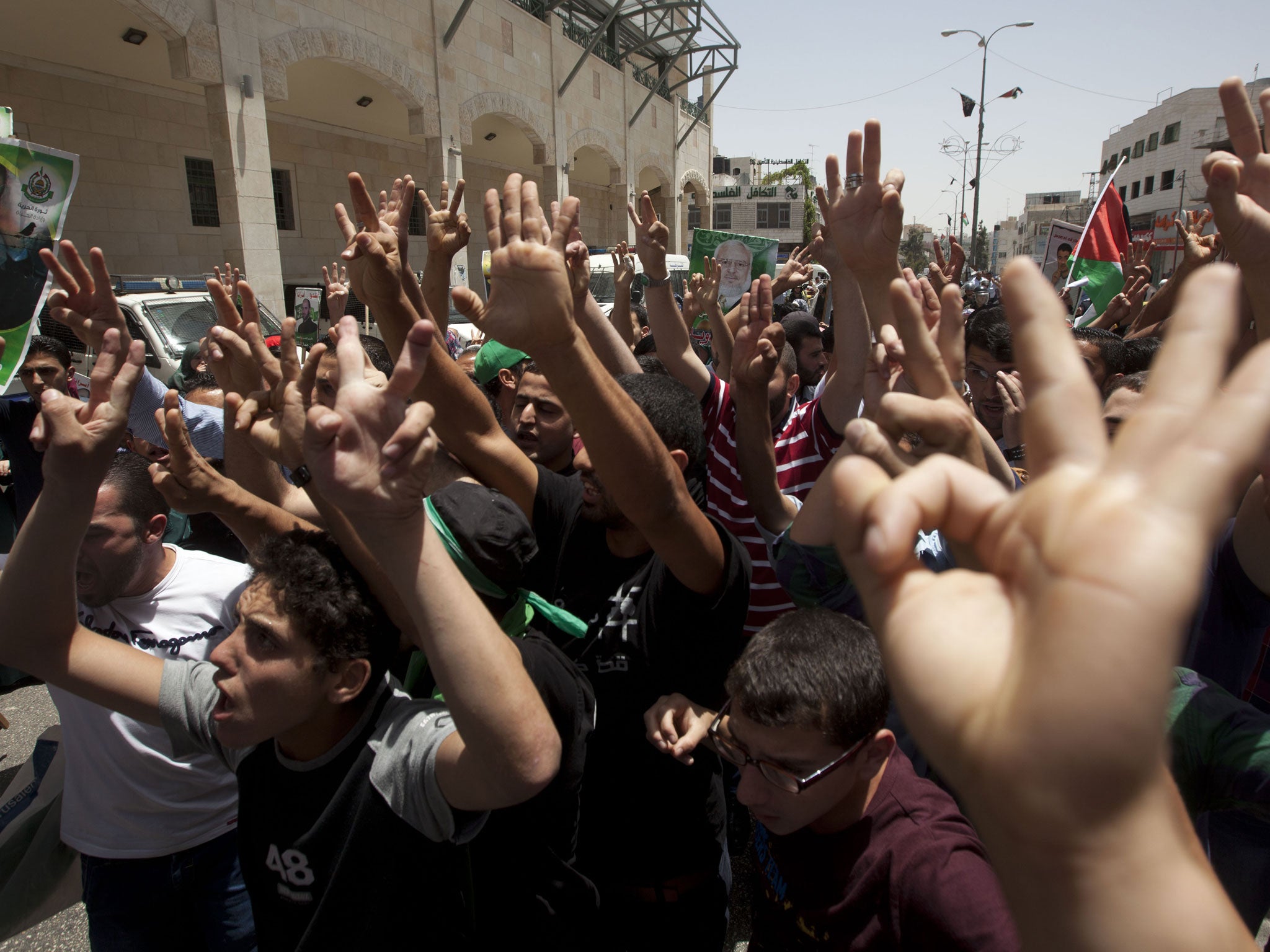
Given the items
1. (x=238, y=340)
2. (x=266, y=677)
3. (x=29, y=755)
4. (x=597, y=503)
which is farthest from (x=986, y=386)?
(x=29, y=755)

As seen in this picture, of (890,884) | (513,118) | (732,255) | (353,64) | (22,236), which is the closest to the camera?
(890,884)

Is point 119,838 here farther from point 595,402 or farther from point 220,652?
point 595,402

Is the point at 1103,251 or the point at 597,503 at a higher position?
the point at 1103,251

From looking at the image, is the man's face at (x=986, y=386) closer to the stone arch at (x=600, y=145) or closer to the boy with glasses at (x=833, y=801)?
the boy with glasses at (x=833, y=801)

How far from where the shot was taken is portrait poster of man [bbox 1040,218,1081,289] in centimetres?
612

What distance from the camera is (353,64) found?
43.7 ft

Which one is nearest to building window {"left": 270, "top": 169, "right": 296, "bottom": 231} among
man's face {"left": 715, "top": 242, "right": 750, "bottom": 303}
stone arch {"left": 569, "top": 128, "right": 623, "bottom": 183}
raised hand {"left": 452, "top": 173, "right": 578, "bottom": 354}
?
stone arch {"left": 569, "top": 128, "right": 623, "bottom": 183}

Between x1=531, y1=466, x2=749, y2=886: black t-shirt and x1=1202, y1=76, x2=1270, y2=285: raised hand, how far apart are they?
123 centimetres

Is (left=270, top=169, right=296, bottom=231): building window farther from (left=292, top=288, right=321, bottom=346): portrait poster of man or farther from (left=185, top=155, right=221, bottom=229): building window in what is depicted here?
(left=292, top=288, right=321, bottom=346): portrait poster of man

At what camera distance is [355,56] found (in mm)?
13203

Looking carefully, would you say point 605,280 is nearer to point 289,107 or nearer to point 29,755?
point 289,107

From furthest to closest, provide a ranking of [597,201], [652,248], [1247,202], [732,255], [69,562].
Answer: [597,201]
[732,255]
[652,248]
[1247,202]
[69,562]

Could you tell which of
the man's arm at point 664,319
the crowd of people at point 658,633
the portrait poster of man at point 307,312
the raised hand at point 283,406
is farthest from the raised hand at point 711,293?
the portrait poster of man at point 307,312

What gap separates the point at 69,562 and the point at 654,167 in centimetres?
2597
